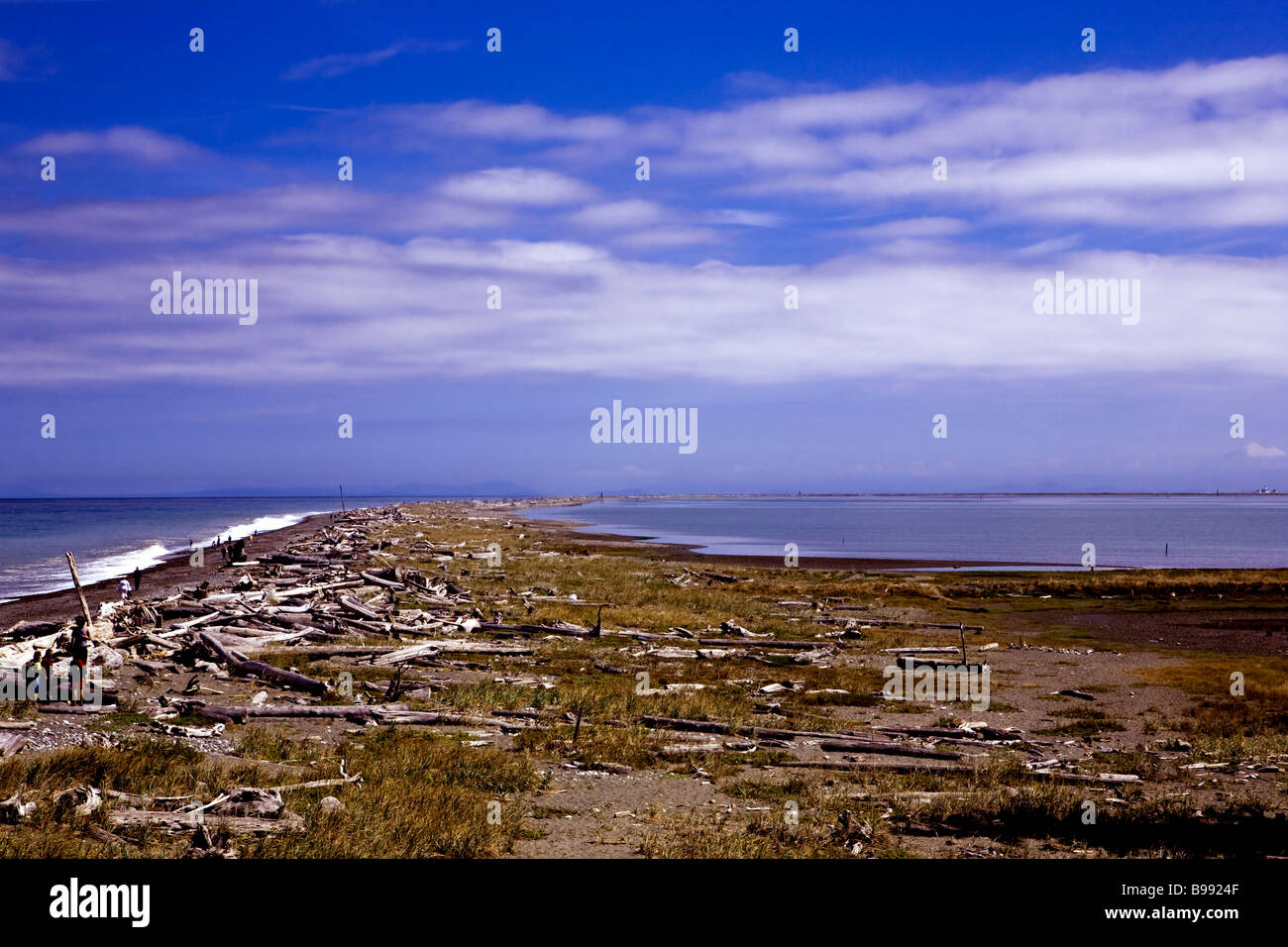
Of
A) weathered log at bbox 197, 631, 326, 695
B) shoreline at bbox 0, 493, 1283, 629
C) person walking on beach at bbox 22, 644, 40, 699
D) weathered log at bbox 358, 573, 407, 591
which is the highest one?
person walking on beach at bbox 22, 644, 40, 699

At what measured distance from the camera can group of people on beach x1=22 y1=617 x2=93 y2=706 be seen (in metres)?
17.1

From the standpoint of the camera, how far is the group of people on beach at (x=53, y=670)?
1706 cm

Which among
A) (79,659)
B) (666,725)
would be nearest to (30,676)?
(79,659)

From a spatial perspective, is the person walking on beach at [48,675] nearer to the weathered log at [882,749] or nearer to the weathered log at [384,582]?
the weathered log at [882,749]

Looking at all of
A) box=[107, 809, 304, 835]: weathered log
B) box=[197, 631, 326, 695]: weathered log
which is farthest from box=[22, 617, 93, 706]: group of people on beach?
box=[107, 809, 304, 835]: weathered log

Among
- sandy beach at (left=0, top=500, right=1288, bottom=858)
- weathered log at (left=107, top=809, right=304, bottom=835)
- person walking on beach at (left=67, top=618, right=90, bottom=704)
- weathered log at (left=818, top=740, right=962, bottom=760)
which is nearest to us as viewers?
weathered log at (left=107, top=809, right=304, bottom=835)

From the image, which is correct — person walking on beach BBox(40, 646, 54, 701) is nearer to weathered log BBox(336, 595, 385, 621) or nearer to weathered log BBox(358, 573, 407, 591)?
weathered log BBox(336, 595, 385, 621)

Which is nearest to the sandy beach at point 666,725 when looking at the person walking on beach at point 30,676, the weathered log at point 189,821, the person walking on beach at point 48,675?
the weathered log at point 189,821

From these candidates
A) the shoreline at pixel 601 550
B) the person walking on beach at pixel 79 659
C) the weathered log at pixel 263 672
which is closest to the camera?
the person walking on beach at pixel 79 659

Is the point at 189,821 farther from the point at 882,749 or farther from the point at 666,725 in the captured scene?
the point at 882,749
